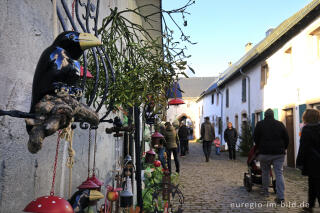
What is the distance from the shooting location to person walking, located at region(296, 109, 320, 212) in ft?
14.1

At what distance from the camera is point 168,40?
2.09 m

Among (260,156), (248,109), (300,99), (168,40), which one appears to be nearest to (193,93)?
(248,109)

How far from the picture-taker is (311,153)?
4375mm

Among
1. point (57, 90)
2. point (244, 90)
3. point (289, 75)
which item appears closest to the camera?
point (57, 90)

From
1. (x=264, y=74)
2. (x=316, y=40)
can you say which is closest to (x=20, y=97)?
(x=316, y=40)

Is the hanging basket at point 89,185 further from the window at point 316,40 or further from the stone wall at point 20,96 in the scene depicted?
the window at point 316,40

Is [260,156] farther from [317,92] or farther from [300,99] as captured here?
[300,99]

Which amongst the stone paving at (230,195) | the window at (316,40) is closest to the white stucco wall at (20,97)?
the stone paving at (230,195)

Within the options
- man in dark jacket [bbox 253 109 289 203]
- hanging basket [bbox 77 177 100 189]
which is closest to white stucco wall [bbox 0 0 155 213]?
hanging basket [bbox 77 177 100 189]

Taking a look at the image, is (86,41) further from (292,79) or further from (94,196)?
(292,79)

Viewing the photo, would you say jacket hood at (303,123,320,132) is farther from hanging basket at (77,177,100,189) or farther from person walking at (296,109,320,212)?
hanging basket at (77,177,100,189)

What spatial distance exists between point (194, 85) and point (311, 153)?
138 feet

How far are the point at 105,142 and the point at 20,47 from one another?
2298mm

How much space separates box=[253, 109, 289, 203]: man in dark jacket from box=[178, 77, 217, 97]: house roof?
38.3 m
